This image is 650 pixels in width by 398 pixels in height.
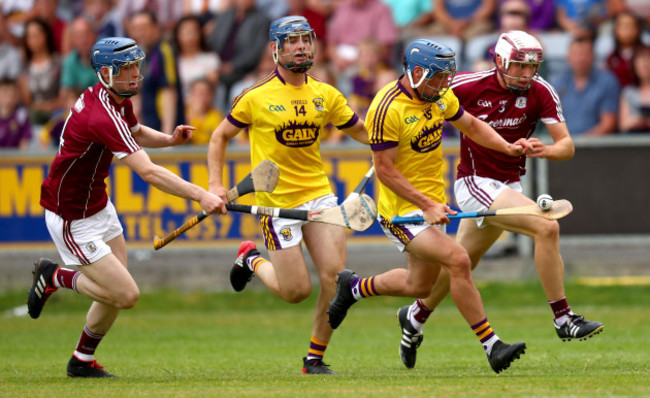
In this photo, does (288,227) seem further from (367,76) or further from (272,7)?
(272,7)

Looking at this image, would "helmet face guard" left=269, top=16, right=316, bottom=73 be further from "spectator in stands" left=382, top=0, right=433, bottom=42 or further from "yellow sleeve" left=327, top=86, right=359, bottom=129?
"spectator in stands" left=382, top=0, right=433, bottom=42

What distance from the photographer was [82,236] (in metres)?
8.99

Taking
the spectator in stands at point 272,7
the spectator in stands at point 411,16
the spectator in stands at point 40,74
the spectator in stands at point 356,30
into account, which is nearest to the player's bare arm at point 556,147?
the spectator in stands at point 356,30

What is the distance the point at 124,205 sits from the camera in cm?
1628

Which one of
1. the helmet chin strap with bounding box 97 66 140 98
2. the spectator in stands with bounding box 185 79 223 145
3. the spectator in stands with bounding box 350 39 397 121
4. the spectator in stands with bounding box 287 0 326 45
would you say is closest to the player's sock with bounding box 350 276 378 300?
the helmet chin strap with bounding box 97 66 140 98

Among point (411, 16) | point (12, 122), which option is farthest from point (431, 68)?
point (12, 122)

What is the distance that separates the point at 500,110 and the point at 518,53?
57cm

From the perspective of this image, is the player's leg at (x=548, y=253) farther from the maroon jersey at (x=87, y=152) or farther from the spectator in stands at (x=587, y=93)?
the spectator in stands at (x=587, y=93)

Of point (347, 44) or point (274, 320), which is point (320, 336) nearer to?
point (274, 320)

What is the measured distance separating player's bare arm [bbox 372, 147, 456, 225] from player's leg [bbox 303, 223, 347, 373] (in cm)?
69

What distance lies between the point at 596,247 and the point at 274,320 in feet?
15.1

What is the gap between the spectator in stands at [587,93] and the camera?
1606 cm

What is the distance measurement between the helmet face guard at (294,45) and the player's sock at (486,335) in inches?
97.0

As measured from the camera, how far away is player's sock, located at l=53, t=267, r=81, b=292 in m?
9.14
